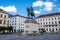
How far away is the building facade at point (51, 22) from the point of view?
5872 centimetres

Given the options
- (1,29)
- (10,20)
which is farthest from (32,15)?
(10,20)

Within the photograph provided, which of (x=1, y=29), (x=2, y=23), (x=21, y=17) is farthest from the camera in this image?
(x=21, y=17)

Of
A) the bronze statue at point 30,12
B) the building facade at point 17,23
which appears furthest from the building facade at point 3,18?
the bronze statue at point 30,12

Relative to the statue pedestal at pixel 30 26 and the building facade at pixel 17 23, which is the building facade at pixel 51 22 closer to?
the building facade at pixel 17 23

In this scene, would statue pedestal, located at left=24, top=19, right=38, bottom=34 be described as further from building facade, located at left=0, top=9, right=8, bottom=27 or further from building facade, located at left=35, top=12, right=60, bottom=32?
building facade, located at left=35, top=12, right=60, bottom=32

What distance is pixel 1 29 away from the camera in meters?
38.9

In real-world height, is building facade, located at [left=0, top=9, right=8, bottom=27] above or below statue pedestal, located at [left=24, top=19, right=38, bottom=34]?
above

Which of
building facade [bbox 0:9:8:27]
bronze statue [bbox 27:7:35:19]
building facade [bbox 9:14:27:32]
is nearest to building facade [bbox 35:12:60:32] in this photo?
building facade [bbox 9:14:27:32]

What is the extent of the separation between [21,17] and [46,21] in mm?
12903

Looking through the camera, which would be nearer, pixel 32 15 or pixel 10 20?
pixel 32 15

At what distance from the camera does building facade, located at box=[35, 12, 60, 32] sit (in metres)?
58.7

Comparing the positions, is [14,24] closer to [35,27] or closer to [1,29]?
[1,29]

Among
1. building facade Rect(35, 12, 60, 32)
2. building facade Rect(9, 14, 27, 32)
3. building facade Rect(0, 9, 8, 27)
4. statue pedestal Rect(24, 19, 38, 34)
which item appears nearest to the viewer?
statue pedestal Rect(24, 19, 38, 34)

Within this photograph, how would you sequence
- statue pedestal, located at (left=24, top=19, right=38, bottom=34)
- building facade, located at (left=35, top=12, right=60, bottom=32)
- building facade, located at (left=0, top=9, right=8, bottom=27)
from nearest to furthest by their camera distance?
statue pedestal, located at (left=24, top=19, right=38, bottom=34), building facade, located at (left=0, top=9, right=8, bottom=27), building facade, located at (left=35, top=12, right=60, bottom=32)
